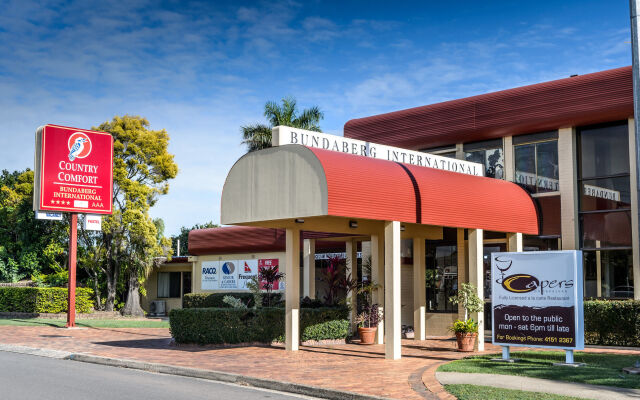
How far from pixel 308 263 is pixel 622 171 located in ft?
35.7

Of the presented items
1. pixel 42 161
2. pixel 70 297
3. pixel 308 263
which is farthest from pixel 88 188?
pixel 308 263

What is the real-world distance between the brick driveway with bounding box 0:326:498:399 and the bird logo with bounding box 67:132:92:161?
7.39 m

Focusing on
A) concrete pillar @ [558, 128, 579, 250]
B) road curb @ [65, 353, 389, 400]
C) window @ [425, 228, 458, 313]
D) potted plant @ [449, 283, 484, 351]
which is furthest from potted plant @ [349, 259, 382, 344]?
road curb @ [65, 353, 389, 400]

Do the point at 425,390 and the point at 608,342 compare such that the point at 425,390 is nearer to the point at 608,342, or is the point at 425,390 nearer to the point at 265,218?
the point at 265,218

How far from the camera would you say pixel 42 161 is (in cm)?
2670

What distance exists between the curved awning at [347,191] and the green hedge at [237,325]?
2.84m

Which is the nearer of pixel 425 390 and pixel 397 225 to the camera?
pixel 425 390

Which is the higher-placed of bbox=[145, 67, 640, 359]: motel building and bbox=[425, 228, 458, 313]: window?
bbox=[145, 67, 640, 359]: motel building

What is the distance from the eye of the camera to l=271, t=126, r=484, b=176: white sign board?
16.8 metres

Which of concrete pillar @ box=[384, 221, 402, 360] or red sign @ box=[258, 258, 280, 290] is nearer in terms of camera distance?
concrete pillar @ box=[384, 221, 402, 360]

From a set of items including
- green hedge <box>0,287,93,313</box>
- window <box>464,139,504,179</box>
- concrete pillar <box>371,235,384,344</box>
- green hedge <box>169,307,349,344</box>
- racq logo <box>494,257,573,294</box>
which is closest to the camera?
racq logo <box>494,257,573,294</box>

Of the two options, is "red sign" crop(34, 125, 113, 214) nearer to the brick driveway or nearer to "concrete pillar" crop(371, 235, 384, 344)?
the brick driveway

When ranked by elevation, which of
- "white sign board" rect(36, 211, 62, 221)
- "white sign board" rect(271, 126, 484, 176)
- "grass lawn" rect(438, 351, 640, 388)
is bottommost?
"grass lawn" rect(438, 351, 640, 388)

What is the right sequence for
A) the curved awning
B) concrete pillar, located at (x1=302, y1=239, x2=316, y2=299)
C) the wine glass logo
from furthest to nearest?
concrete pillar, located at (x1=302, y1=239, x2=316, y2=299), the curved awning, the wine glass logo
